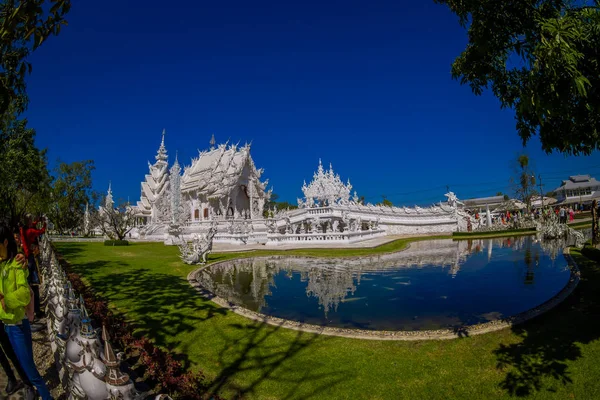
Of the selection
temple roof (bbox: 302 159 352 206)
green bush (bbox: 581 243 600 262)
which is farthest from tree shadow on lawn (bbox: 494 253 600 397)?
temple roof (bbox: 302 159 352 206)

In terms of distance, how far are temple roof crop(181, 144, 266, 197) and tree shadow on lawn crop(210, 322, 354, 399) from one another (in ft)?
99.0

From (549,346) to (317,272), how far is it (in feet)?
31.8

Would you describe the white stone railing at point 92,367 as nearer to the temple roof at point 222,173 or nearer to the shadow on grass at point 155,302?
the shadow on grass at point 155,302

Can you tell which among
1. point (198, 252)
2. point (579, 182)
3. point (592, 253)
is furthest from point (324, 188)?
point (579, 182)

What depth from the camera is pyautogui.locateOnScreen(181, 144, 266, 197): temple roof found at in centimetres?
3591

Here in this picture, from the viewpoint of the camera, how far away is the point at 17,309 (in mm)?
4074

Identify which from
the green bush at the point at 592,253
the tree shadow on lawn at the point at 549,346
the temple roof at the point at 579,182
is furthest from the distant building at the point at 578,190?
the tree shadow on lawn at the point at 549,346

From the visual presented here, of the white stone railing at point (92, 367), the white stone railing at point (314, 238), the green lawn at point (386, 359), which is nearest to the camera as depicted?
the white stone railing at point (92, 367)

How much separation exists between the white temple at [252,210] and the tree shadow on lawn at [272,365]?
1960 cm

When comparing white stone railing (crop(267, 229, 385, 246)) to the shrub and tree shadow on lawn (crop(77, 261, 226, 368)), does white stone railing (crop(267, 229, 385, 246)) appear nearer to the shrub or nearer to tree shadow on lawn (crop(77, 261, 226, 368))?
tree shadow on lawn (crop(77, 261, 226, 368))

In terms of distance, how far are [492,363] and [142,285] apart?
10.2 m

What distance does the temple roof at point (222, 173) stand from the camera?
118ft

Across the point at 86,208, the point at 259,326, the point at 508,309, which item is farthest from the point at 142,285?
the point at 86,208

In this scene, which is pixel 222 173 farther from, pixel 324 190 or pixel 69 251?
pixel 69 251
